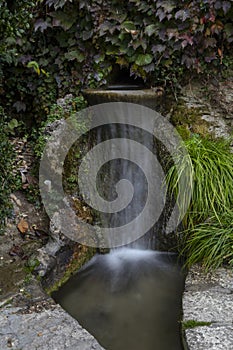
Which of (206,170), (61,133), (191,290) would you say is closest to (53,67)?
(61,133)

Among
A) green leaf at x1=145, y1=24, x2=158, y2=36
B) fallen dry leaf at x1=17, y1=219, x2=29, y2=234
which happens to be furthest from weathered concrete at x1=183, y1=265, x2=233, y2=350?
green leaf at x1=145, y1=24, x2=158, y2=36

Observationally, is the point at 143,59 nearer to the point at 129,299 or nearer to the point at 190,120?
the point at 190,120

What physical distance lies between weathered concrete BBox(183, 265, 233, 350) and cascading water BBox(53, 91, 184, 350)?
0.62 feet

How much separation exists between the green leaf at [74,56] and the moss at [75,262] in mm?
1770

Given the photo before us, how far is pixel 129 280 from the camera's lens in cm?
300

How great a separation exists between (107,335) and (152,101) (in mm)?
1981

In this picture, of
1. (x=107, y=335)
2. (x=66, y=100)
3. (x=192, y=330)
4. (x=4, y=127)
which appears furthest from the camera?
(x=66, y=100)

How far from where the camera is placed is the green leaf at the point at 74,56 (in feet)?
12.1

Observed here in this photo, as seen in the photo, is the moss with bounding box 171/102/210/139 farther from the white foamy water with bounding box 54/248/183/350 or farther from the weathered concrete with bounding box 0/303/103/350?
the weathered concrete with bounding box 0/303/103/350

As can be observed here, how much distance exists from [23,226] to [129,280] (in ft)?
3.18

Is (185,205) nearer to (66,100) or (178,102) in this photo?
(178,102)

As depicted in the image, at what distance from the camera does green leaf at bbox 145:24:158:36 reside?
350 centimetres

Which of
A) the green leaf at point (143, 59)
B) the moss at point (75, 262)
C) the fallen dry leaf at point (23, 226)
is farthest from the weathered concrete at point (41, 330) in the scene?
the green leaf at point (143, 59)

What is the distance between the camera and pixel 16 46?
368 cm
